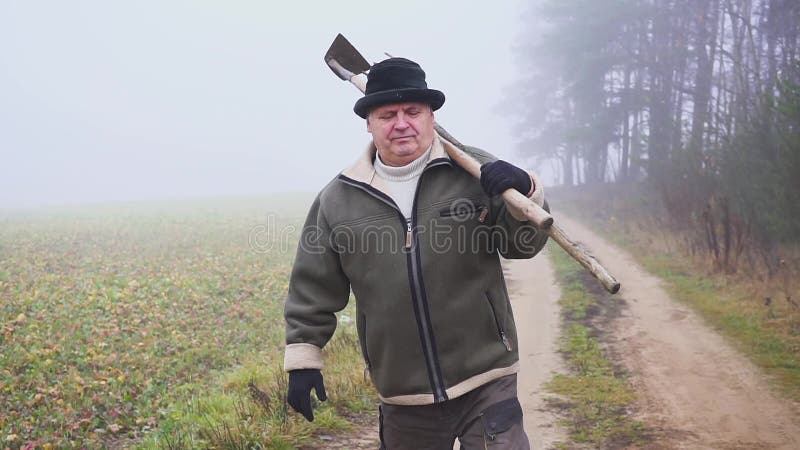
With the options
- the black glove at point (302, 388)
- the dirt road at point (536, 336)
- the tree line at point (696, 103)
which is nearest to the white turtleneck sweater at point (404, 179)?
the black glove at point (302, 388)

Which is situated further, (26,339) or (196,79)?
(196,79)

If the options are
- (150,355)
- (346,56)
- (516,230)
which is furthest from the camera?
(150,355)

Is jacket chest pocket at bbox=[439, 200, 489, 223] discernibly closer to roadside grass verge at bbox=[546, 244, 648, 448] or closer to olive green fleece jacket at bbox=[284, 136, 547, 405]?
olive green fleece jacket at bbox=[284, 136, 547, 405]

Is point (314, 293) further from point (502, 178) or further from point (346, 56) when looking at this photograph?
point (346, 56)

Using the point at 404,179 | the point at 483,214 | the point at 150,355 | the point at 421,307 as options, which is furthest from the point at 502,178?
the point at 150,355

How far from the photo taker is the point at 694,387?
5.87 meters

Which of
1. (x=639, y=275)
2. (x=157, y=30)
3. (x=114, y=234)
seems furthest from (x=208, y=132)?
(x=639, y=275)

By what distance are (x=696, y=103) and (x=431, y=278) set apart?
67.6 ft

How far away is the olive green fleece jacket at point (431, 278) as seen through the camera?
8.92 feet

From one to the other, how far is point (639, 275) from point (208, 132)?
352ft

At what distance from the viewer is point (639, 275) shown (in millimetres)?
11766

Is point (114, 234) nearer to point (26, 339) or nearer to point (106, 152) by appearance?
point (26, 339)

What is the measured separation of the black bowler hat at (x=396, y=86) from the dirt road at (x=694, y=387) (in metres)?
3.30

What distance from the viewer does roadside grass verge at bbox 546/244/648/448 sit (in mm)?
4879
